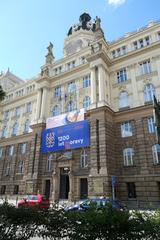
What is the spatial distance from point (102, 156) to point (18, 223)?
20.7 m

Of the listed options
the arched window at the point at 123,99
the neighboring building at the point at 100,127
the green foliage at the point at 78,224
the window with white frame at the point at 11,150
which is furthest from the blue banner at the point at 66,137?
the green foliage at the point at 78,224

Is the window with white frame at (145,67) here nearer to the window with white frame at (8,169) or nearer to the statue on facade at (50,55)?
the statue on facade at (50,55)

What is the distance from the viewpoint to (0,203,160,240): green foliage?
17.5 feet

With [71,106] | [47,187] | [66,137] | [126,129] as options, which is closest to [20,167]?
[47,187]

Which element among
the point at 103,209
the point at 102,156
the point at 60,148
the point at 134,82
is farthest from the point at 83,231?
the point at 134,82

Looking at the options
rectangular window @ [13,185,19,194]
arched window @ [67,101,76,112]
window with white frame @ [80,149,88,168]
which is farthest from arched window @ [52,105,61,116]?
rectangular window @ [13,185,19,194]

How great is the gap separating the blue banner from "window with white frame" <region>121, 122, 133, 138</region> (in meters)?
5.26

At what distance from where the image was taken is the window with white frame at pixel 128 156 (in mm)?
26984

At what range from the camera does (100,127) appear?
28.4 m

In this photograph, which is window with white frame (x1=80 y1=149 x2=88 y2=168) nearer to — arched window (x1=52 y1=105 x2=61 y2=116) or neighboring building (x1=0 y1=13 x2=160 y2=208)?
neighboring building (x1=0 y1=13 x2=160 y2=208)

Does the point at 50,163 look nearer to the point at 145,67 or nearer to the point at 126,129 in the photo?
the point at 126,129

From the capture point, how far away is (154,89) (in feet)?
94.3

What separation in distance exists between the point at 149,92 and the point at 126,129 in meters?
6.60

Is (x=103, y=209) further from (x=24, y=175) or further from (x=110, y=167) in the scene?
(x=24, y=175)
